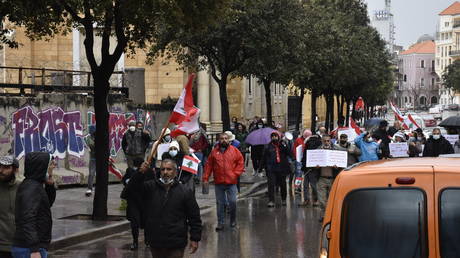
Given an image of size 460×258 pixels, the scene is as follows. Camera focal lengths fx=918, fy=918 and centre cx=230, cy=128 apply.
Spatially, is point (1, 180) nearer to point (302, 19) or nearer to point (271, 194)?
point (271, 194)

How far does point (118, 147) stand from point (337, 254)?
1717cm

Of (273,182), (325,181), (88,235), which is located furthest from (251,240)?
(273,182)

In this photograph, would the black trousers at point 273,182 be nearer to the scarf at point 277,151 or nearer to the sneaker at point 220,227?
the scarf at point 277,151

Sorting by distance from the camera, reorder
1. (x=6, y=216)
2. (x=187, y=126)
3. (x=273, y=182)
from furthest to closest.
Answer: (x=273, y=182) → (x=187, y=126) → (x=6, y=216)

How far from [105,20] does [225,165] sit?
10.3 feet

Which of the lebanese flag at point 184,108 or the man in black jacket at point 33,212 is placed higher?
the lebanese flag at point 184,108

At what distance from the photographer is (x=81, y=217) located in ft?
53.0

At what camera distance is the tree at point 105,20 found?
49.0ft

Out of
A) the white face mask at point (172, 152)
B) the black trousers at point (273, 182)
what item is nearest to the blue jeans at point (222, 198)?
the white face mask at point (172, 152)

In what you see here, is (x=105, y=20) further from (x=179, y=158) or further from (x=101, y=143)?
(x=179, y=158)

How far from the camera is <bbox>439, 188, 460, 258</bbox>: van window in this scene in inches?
246

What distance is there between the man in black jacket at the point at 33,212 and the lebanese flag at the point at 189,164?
7.10 metres

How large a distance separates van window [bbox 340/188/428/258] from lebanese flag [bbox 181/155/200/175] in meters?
8.64

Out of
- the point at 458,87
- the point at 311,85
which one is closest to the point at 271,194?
the point at 311,85
